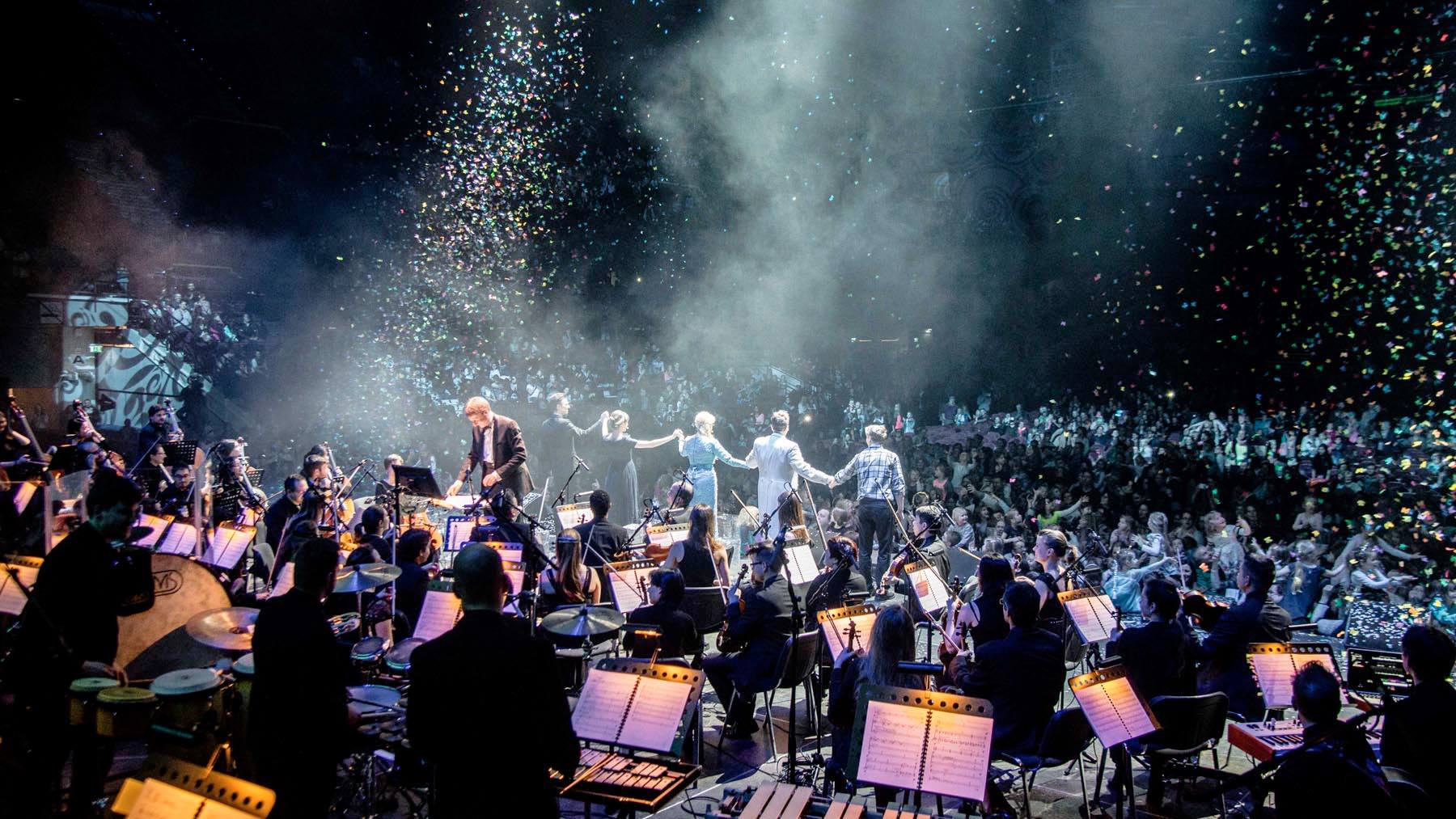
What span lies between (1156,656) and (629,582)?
343 cm

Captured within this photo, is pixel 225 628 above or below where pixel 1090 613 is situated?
below

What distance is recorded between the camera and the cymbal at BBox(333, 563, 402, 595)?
471cm

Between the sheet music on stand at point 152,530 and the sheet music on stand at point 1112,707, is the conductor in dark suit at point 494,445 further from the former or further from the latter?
the sheet music on stand at point 1112,707

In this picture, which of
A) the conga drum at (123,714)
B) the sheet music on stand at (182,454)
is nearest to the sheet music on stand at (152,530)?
the sheet music on stand at (182,454)

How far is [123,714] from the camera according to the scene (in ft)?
10.2

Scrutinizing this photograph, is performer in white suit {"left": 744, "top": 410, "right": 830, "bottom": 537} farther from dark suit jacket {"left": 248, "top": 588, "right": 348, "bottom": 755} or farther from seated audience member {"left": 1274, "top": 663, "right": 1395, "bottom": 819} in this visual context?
dark suit jacket {"left": 248, "top": 588, "right": 348, "bottom": 755}

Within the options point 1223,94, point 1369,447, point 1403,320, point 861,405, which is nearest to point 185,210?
point 861,405

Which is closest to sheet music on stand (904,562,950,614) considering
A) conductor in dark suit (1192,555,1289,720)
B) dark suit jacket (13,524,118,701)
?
conductor in dark suit (1192,555,1289,720)

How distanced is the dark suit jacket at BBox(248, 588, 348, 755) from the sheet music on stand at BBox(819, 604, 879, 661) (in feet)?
8.47

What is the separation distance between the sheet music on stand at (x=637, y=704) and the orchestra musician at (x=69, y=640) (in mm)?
2064

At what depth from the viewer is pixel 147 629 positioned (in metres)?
5.08

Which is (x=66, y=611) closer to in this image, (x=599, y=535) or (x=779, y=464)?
(x=599, y=535)

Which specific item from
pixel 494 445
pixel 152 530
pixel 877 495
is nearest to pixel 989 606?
pixel 877 495

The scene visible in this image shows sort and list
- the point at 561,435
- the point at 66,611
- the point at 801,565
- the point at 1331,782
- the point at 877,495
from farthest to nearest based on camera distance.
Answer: the point at 561,435 < the point at 877,495 < the point at 801,565 < the point at 66,611 < the point at 1331,782
